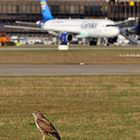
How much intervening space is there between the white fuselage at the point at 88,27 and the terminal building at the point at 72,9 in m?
51.0

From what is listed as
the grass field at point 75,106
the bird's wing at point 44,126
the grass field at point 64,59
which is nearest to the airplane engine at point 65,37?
the grass field at point 64,59

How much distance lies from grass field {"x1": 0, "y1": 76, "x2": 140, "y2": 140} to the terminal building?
13592 cm

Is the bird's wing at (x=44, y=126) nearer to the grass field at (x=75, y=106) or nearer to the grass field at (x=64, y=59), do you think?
the grass field at (x=75, y=106)

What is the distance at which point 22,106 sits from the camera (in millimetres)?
22672

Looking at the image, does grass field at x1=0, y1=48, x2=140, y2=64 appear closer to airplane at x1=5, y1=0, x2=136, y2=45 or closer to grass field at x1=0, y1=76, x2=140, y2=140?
grass field at x1=0, y1=76, x2=140, y2=140

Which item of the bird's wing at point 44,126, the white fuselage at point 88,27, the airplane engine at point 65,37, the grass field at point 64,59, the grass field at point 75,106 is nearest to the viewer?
the bird's wing at point 44,126

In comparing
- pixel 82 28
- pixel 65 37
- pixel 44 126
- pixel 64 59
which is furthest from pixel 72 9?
pixel 44 126

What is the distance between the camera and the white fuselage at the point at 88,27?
10781 cm

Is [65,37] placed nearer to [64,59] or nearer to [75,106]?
[64,59]

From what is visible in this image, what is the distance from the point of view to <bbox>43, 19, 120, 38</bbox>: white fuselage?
107812 millimetres

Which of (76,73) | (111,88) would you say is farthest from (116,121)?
(76,73)

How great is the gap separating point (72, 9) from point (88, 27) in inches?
2354

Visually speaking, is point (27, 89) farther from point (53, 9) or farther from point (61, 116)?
point (53, 9)

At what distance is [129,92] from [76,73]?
1062cm
